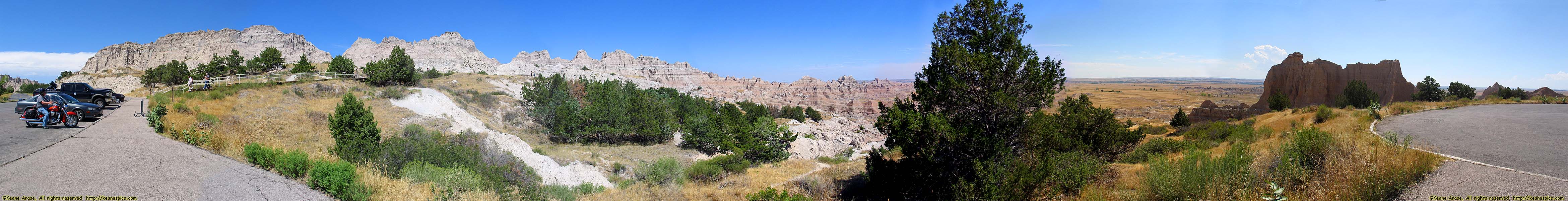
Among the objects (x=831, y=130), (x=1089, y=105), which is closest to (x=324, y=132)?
(x=1089, y=105)

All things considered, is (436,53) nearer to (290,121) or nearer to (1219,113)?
(290,121)

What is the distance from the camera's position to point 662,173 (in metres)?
15.2

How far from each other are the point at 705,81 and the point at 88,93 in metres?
121

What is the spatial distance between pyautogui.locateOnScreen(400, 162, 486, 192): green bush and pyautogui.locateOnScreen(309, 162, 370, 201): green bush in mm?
961

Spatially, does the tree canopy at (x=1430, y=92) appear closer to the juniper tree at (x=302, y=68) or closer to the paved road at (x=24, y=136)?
the paved road at (x=24, y=136)

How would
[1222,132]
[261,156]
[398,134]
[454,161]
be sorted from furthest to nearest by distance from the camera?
1. [398,134]
2. [1222,132]
3. [454,161]
4. [261,156]

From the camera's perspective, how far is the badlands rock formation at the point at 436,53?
4031 inches

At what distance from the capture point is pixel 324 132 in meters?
17.1

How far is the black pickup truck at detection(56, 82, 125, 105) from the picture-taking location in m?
19.9

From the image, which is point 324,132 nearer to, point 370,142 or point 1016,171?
point 370,142

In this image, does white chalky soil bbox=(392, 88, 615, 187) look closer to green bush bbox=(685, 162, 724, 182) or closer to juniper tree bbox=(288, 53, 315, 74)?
green bush bbox=(685, 162, 724, 182)

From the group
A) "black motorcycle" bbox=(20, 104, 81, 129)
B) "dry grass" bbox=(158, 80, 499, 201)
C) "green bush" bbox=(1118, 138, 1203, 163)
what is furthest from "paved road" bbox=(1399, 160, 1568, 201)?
"black motorcycle" bbox=(20, 104, 81, 129)

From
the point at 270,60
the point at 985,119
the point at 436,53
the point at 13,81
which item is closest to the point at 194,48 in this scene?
the point at 13,81

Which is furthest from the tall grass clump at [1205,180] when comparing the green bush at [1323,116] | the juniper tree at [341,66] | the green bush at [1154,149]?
the juniper tree at [341,66]
